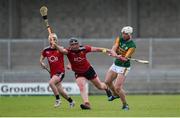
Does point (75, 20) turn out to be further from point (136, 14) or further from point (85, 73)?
point (85, 73)

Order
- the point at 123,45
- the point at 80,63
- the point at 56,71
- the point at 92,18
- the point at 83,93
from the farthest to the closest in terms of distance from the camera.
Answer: the point at 92,18 → the point at 56,71 → the point at 80,63 → the point at 83,93 → the point at 123,45

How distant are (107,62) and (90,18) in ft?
32.7

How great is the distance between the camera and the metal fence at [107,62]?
36.4 meters

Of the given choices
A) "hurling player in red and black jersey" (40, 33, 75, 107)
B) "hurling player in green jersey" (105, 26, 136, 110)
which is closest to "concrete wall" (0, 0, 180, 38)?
"hurling player in red and black jersey" (40, 33, 75, 107)

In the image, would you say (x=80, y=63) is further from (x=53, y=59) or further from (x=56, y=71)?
(x=53, y=59)

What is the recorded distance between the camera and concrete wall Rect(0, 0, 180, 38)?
45.9m

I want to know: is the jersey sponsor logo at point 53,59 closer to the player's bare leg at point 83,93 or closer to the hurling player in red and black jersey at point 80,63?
the hurling player in red and black jersey at point 80,63

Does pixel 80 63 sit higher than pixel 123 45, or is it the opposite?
pixel 123 45

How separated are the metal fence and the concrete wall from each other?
8281 mm

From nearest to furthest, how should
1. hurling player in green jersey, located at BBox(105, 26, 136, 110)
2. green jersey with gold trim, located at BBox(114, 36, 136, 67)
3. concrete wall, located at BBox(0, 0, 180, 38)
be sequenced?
1. hurling player in green jersey, located at BBox(105, 26, 136, 110)
2. green jersey with gold trim, located at BBox(114, 36, 136, 67)
3. concrete wall, located at BBox(0, 0, 180, 38)

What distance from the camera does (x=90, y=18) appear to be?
46.7 meters

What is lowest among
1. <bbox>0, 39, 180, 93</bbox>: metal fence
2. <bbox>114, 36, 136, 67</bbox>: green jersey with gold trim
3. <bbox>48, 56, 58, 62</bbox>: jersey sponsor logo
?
<bbox>0, 39, 180, 93</bbox>: metal fence

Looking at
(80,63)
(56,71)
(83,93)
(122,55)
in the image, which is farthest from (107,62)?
(122,55)

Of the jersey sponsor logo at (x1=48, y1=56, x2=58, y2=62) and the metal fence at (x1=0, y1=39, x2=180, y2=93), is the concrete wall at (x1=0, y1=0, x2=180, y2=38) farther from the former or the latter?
the jersey sponsor logo at (x1=48, y1=56, x2=58, y2=62)
